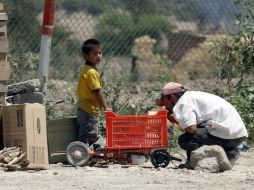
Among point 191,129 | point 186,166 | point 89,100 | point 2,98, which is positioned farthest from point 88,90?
point 186,166

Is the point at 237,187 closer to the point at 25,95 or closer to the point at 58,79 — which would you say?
the point at 25,95

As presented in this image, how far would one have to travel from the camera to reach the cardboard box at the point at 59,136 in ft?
34.6

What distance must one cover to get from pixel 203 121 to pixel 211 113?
0.42 ft

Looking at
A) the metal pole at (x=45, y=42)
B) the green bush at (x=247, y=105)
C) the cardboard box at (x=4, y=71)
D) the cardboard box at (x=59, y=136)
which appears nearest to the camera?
the cardboard box at (x=4, y=71)

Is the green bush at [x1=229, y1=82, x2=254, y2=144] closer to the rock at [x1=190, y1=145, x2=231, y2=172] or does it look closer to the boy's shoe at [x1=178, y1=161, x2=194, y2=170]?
the boy's shoe at [x1=178, y1=161, x2=194, y2=170]

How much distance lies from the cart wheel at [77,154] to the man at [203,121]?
1.00 meters

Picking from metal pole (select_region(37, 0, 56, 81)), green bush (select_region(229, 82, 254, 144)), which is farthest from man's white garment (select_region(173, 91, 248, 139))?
green bush (select_region(229, 82, 254, 144))

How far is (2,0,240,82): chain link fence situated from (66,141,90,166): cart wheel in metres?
2.13

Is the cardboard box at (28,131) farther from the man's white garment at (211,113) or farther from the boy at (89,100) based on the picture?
the man's white garment at (211,113)

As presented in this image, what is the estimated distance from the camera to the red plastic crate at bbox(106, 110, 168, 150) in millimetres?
10172

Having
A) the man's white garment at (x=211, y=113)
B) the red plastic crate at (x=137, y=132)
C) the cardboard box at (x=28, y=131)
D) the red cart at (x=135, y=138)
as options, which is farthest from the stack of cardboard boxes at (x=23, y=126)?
the man's white garment at (x=211, y=113)

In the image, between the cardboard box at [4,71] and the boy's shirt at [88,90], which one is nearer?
the cardboard box at [4,71]

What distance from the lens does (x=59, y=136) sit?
34.8 ft

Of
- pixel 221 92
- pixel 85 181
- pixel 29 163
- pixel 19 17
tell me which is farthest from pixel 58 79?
pixel 85 181
